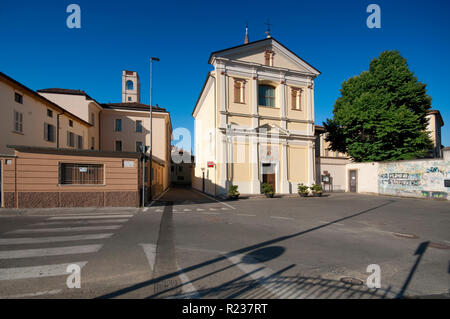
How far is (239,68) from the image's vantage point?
2012 cm

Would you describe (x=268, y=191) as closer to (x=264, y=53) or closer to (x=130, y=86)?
(x=264, y=53)

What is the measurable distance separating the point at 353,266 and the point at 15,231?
9.75 m

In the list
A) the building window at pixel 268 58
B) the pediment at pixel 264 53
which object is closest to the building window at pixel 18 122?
the pediment at pixel 264 53

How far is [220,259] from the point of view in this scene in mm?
4793

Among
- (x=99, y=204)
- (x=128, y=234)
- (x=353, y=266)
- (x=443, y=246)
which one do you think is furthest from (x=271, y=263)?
(x=99, y=204)

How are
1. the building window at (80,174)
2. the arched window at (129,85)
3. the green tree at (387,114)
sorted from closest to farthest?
the building window at (80,174), the green tree at (387,114), the arched window at (129,85)

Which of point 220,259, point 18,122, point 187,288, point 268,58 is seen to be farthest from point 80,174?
point 268,58

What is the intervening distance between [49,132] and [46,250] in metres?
18.4

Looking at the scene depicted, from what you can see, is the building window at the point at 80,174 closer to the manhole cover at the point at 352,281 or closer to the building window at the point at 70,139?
the building window at the point at 70,139

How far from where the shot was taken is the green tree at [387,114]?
796 inches

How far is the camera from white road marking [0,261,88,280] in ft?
12.6

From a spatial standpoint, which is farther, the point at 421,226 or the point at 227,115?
the point at 227,115

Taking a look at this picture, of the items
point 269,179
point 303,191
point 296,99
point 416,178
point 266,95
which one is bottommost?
point 303,191
